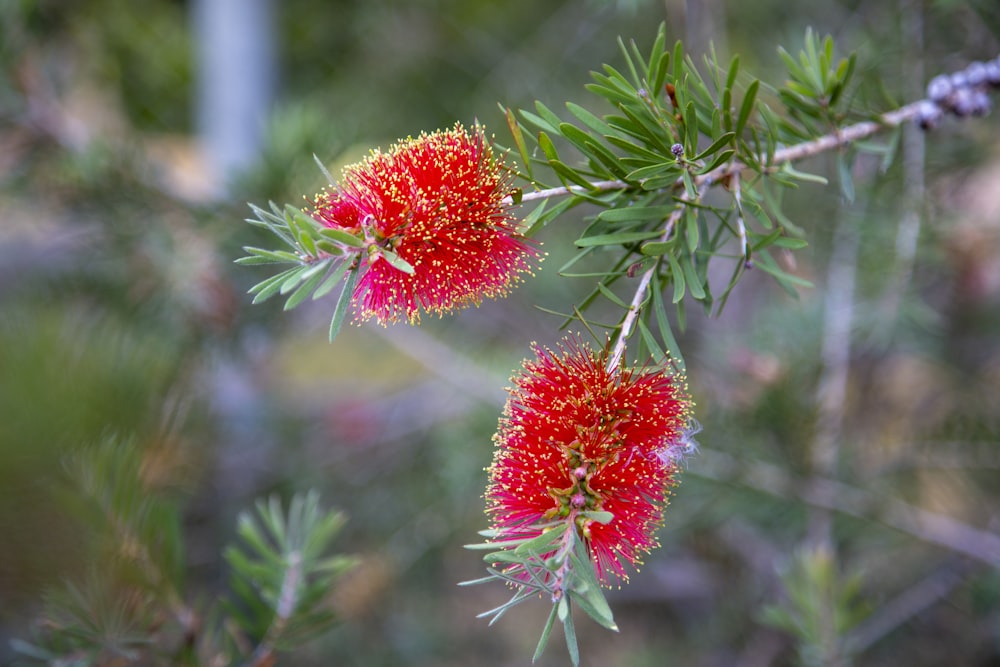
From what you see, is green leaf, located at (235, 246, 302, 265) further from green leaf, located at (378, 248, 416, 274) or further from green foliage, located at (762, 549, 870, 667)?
green foliage, located at (762, 549, 870, 667)

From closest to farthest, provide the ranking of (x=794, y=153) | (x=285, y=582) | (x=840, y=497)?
1. (x=794, y=153)
2. (x=285, y=582)
3. (x=840, y=497)

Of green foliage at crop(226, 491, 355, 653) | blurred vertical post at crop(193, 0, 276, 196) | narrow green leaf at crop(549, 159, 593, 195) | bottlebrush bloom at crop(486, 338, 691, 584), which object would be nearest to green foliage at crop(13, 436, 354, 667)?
green foliage at crop(226, 491, 355, 653)

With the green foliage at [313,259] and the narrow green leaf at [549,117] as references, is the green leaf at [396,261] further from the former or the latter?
the narrow green leaf at [549,117]

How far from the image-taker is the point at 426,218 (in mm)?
399

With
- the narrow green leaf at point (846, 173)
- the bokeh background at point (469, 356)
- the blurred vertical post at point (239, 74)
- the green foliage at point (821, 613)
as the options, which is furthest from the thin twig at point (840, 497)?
the blurred vertical post at point (239, 74)

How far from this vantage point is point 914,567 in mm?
1039

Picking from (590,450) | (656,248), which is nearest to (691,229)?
(656,248)

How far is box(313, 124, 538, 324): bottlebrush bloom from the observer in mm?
402

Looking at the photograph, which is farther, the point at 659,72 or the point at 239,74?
the point at 239,74

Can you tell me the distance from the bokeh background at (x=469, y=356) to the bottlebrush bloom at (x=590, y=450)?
11.8 inches

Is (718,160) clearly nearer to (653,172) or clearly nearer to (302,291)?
(653,172)

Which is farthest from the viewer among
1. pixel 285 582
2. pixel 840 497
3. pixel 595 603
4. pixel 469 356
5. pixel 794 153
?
pixel 469 356

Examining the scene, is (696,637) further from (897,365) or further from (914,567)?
(897,365)

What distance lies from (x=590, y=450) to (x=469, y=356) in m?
0.92
